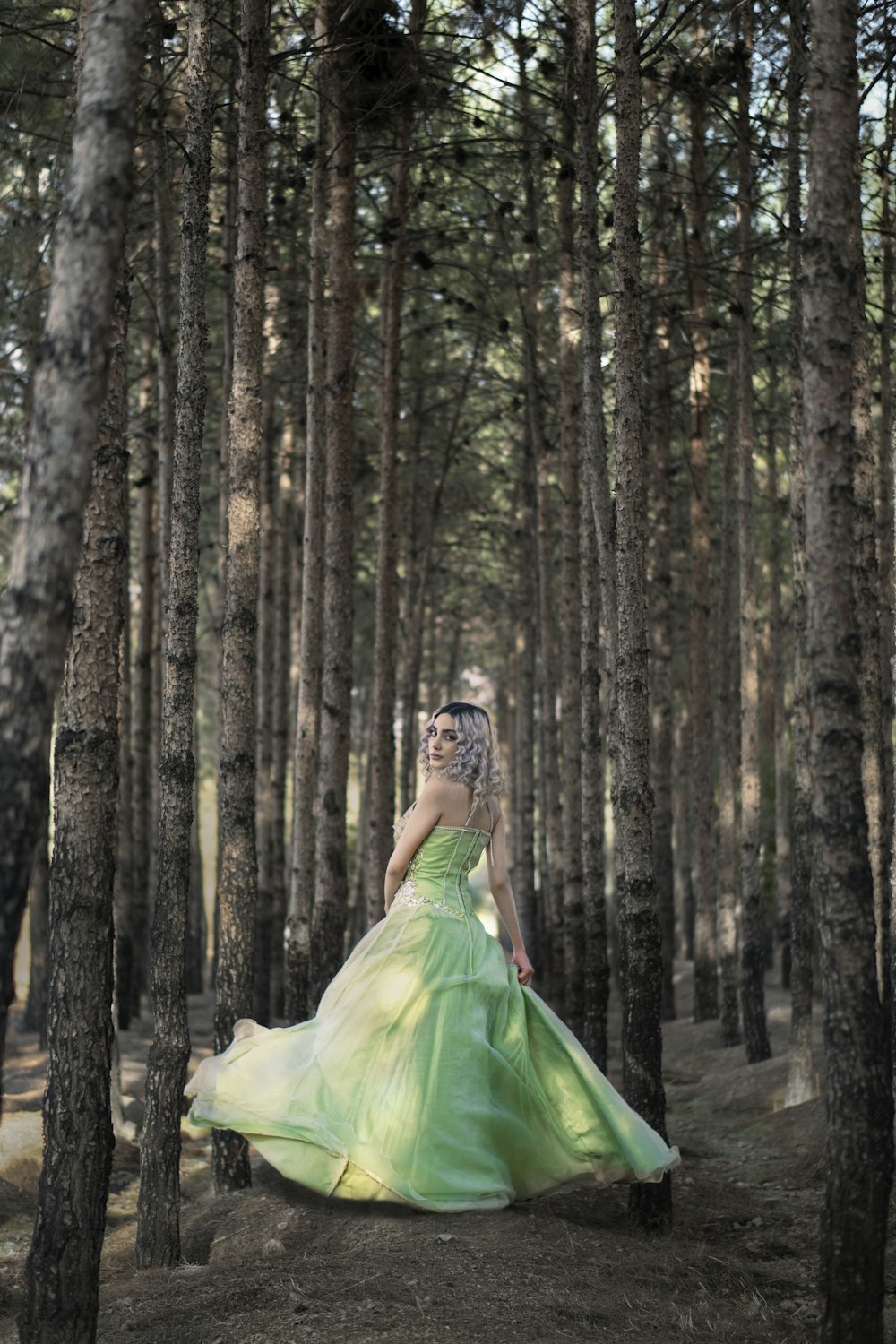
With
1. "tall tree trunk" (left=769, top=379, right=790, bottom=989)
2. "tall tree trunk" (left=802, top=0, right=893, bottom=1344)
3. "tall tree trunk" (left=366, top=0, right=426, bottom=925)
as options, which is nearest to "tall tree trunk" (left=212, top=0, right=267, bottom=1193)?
"tall tree trunk" (left=802, top=0, right=893, bottom=1344)

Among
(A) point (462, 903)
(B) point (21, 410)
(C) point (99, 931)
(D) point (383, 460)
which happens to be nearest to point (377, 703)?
(D) point (383, 460)

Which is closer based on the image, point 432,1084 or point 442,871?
point 432,1084

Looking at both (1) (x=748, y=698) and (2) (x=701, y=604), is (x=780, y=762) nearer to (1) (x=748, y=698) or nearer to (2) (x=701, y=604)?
(2) (x=701, y=604)

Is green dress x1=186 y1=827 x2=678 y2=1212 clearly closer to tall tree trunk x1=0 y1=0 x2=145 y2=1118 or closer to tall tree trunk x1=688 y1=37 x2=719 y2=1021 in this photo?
tall tree trunk x1=0 y1=0 x2=145 y2=1118

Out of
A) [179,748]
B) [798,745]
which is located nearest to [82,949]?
[179,748]

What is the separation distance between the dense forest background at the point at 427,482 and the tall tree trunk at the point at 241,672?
21 millimetres

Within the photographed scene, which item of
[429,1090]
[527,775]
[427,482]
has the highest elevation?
[427,482]

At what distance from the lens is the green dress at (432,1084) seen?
5.77 m

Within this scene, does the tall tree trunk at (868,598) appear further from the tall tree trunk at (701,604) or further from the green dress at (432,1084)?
the tall tree trunk at (701,604)

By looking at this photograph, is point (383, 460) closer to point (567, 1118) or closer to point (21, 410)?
point (21, 410)

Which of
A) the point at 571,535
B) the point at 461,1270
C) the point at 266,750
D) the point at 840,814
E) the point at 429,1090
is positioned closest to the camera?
the point at 840,814

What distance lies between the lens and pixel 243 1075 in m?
6.31

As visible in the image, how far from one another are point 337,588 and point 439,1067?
230 inches

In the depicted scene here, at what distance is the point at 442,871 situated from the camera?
661cm
